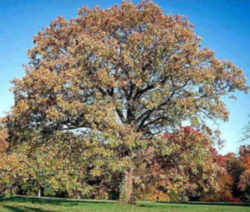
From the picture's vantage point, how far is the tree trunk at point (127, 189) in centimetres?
2256

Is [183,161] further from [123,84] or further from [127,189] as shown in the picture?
[123,84]

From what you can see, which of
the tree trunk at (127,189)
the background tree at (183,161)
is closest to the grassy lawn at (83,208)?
the tree trunk at (127,189)

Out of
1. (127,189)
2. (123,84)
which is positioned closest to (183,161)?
(127,189)

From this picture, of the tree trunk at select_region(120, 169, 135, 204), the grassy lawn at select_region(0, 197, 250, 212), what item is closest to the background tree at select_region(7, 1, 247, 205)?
the tree trunk at select_region(120, 169, 135, 204)

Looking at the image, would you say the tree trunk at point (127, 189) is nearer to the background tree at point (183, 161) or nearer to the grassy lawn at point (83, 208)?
the grassy lawn at point (83, 208)

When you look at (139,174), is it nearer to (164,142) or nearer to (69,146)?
(164,142)

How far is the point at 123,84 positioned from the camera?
21.2 metres

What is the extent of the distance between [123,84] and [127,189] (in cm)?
813

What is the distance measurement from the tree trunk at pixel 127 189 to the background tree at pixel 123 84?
0.08 metres

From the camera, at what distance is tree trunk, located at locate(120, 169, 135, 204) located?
22562 mm

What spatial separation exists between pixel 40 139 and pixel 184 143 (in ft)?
34.5

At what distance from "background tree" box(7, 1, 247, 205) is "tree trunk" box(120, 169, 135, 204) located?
0.08 metres

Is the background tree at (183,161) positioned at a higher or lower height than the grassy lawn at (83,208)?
higher

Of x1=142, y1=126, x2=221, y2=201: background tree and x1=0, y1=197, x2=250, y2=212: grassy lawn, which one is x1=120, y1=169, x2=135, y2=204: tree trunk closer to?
x1=0, y1=197, x2=250, y2=212: grassy lawn
